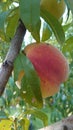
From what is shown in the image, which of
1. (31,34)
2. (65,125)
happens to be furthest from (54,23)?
(65,125)

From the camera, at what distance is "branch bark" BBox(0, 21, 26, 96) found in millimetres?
535

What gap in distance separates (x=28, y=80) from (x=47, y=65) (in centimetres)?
9

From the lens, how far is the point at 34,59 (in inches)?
24.5

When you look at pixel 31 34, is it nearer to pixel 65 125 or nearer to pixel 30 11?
pixel 30 11

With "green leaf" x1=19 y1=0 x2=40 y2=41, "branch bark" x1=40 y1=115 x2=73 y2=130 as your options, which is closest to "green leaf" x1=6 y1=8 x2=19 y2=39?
"green leaf" x1=19 y1=0 x2=40 y2=41

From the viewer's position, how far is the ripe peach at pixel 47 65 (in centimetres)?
62

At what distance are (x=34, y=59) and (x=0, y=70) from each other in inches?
3.6

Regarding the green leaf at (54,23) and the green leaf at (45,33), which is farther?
the green leaf at (45,33)

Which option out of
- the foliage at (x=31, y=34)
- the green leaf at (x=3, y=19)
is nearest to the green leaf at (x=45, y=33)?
the foliage at (x=31, y=34)

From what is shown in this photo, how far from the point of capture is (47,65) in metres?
0.64

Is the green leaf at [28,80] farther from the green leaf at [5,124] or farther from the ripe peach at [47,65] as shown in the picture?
the green leaf at [5,124]

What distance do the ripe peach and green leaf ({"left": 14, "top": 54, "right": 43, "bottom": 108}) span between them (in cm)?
4

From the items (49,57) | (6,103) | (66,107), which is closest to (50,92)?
(49,57)

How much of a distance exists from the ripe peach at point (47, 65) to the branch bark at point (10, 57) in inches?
1.8
